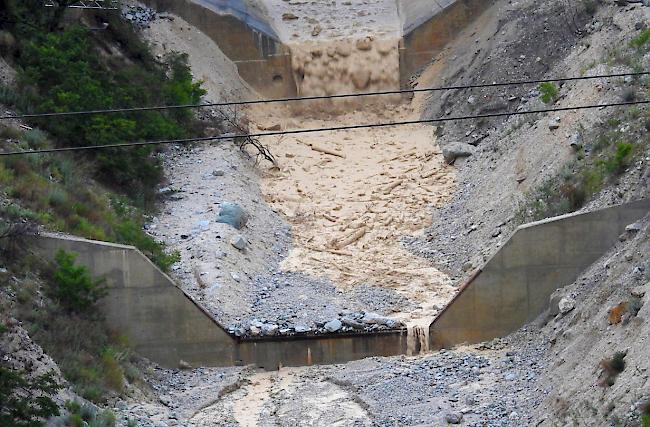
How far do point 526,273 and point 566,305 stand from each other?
1667 mm

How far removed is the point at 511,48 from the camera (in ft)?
148

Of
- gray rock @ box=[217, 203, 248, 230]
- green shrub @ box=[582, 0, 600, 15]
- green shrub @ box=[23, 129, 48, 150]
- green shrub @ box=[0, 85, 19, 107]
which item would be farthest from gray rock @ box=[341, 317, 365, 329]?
green shrub @ box=[582, 0, 600, 15]

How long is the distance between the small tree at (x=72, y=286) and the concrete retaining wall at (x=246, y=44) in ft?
53.6

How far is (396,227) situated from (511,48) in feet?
22.0

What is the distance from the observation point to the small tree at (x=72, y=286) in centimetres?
3262

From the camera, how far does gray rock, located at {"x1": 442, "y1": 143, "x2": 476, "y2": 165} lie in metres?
43.2

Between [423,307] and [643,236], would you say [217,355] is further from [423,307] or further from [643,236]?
[643,236]

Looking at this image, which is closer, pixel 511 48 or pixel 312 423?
pixel 312 423

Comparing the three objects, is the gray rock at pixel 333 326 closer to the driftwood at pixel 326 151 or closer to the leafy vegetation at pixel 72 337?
the leafy vegetation at pixel 72 337

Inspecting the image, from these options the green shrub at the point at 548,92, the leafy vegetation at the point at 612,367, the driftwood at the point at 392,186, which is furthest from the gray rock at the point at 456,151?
the leafy vegetation at the point at 612,367

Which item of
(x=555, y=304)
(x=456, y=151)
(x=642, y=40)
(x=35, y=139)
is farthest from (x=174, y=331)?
(x=642, y=40)

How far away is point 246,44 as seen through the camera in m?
48.8

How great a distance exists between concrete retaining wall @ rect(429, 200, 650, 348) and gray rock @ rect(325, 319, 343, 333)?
5.52 ft

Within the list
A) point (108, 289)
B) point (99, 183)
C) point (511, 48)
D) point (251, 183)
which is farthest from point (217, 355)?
point (511, 48)
